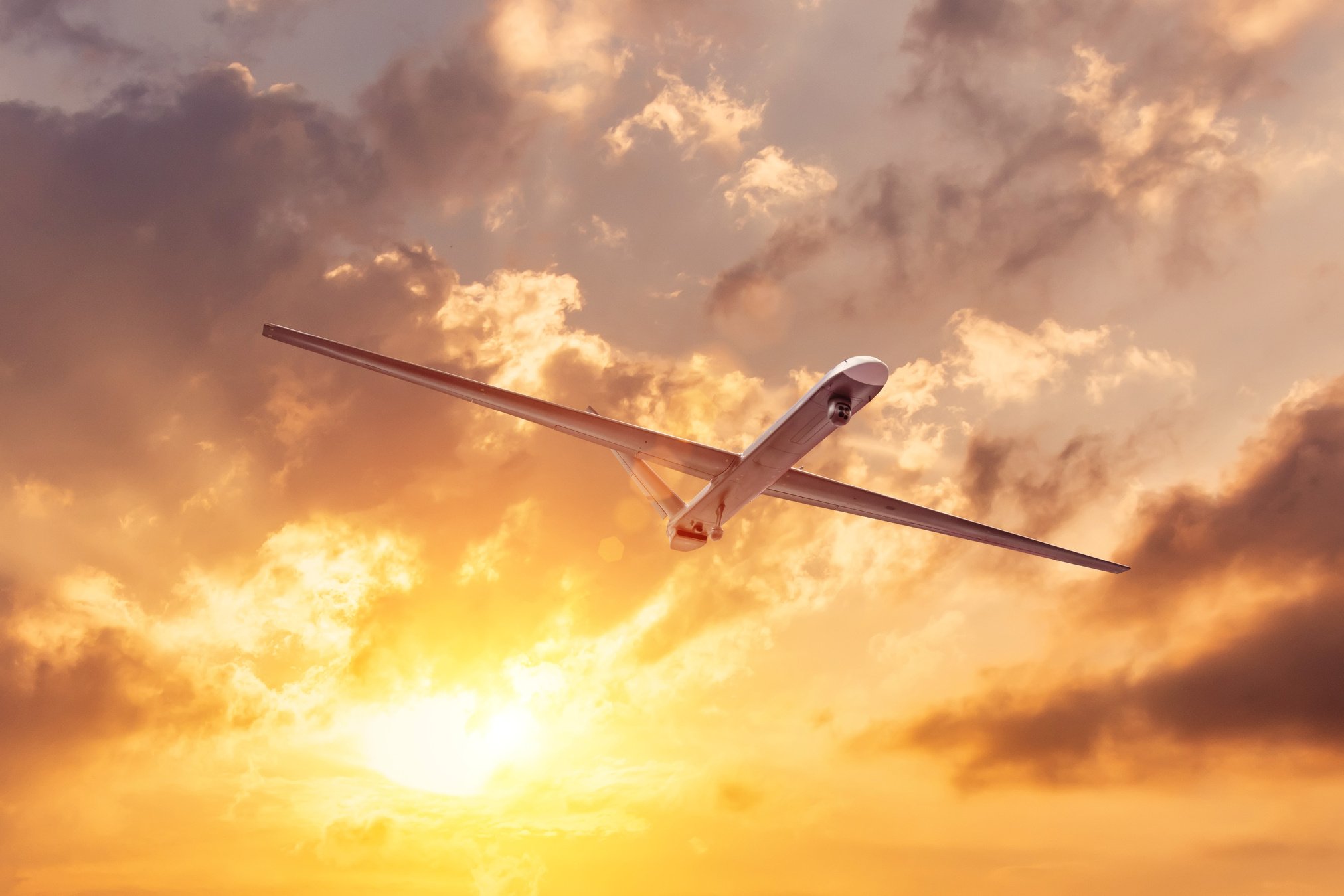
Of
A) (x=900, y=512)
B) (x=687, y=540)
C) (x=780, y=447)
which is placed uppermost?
(x=900, y=512)

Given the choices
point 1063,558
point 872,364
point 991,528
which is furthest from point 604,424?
point 1063,558

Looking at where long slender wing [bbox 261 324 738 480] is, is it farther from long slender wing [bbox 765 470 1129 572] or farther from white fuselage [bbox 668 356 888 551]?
long slender wing [bbox 765 470 1129 572]

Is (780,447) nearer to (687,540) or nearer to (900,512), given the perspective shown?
(687,540)

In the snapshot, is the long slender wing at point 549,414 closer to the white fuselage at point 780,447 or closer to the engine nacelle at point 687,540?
the white fuselage at point 780,447

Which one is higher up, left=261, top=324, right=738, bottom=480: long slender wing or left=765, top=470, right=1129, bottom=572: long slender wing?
left=765, top=470, right=1129, bottom=572: long slender wing

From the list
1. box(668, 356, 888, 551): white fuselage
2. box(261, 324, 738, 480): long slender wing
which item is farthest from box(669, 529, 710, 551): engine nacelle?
box(261, 324, 738, 480): long slender wing

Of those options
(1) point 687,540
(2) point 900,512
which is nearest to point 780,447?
(1) point 687,540
